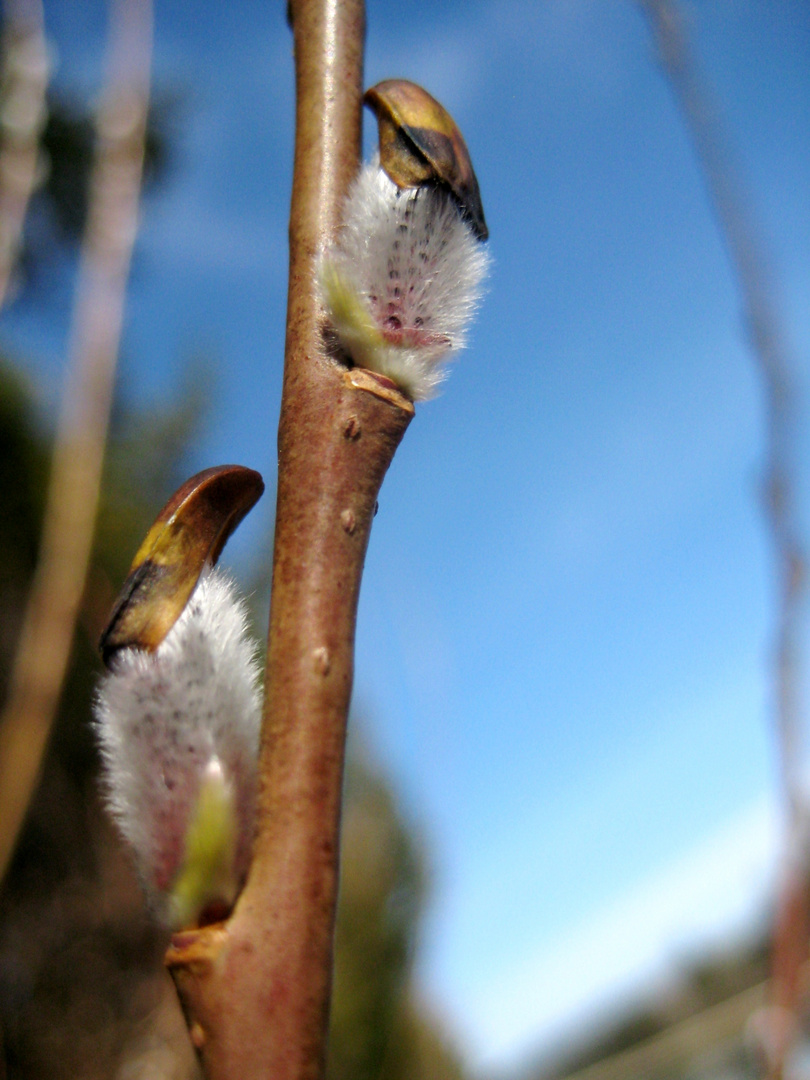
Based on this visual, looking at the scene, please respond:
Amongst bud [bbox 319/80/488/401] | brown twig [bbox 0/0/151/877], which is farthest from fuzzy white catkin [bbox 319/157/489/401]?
brown twig [bbox 0/0/151/877]

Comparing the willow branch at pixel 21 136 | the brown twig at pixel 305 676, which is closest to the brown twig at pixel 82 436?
the willow branch at pixel 21 136

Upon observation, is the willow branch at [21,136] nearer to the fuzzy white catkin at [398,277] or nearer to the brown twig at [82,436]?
the brown twig at [82,436]

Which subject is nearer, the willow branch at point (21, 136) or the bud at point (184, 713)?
the bud at point (184, 713)

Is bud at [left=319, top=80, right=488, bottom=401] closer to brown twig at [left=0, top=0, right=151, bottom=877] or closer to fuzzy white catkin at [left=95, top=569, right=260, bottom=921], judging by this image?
fuzzy white catkin at [left=95, top=569, right=260, bottom=921]

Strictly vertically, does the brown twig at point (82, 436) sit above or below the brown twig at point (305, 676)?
above

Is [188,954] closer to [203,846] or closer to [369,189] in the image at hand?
[203,846]

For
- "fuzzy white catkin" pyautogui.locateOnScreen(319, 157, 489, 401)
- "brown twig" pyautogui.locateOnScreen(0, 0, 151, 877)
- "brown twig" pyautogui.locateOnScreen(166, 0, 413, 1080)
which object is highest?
"brown twig" pyautogui.locateOnScreen(0, 0, 151, 877)

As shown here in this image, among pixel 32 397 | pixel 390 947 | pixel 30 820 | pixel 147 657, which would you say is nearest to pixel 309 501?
pixel 147 657

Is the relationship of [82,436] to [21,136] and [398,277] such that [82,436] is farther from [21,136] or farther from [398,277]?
[398,277]

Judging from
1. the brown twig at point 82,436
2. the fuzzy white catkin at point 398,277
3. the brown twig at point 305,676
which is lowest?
the brown twig at point 305,676
